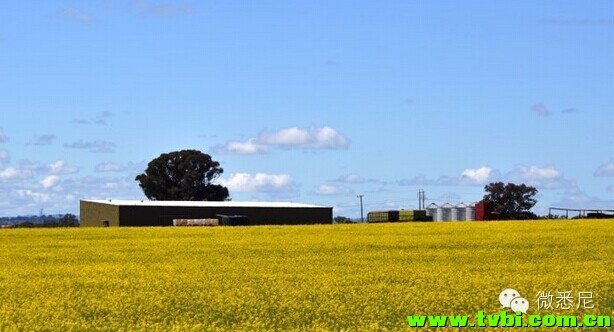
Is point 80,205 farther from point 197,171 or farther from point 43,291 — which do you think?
point 43,291

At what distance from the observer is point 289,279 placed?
3178 cm

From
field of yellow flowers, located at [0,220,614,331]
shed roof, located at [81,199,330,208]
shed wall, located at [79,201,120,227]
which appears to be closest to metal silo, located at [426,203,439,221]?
shed roof, located at [81,199,330,208]

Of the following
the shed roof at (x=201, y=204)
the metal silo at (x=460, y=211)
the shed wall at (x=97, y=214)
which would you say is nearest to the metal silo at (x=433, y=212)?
the metal silo at (x=460, y=211)

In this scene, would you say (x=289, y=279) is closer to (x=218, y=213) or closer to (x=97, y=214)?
(x=218, y=213)

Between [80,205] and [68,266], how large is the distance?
328ft

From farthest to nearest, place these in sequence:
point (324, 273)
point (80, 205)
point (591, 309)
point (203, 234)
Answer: point (80, 205), point (203, 234), point (324, 273), point (591, 309)

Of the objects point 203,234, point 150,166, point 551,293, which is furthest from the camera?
point 150,166

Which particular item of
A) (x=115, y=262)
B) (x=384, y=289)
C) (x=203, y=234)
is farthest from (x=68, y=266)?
(x=203, y=234)

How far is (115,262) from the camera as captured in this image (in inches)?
1742

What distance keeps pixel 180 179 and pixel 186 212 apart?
58.2m

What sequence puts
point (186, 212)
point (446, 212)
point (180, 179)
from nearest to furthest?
1. point (186, 212)
2. point (446, 212)
3. point (180, 179)

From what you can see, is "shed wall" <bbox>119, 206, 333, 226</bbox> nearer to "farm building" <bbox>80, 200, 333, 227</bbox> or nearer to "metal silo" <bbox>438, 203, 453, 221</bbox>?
"farm building" <bbox>80, 200, 333, 227</bbox>

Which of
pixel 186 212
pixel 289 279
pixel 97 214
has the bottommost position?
pixel 289 279

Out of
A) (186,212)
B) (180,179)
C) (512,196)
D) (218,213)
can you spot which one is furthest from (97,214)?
(512,196)
